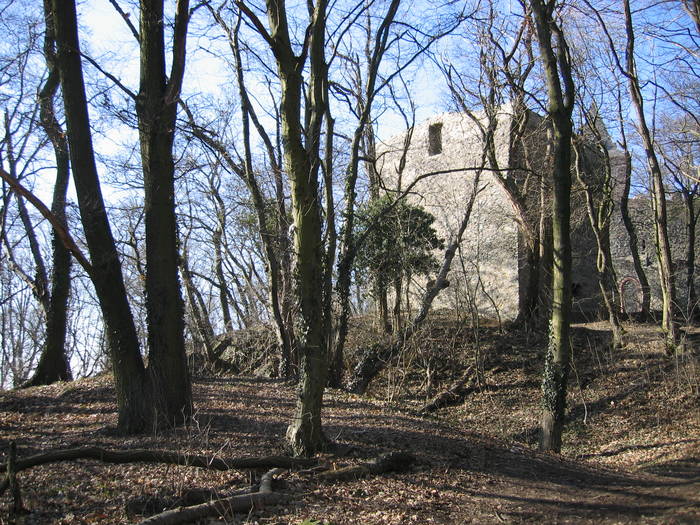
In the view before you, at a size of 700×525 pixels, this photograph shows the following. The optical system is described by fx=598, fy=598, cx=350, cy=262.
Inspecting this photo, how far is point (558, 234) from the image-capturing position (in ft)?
28.8

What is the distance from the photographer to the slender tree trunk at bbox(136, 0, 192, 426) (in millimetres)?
8047

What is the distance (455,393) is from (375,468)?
798cm

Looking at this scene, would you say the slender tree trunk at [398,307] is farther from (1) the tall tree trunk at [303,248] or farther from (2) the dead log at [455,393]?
(1) the tall tree trunk at [303,248]

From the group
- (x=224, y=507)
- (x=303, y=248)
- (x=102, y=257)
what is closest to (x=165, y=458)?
(x=224, y=507)

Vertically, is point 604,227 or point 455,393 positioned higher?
point 604,227

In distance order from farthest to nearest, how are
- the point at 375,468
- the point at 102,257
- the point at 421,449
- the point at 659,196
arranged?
the point at 659,196
the point at 102,257
the point at 421,449
the point at 375,468

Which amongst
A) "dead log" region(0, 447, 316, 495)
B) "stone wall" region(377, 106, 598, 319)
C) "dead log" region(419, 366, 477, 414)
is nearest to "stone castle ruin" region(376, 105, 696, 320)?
"stone wall" region(377, 106, 598, 319)

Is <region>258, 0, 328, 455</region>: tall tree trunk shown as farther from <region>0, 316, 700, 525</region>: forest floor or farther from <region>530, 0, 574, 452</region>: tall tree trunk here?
<region>530, 0, 574, 452</region>: tall tree trunk

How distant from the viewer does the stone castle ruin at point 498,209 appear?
15.8 m

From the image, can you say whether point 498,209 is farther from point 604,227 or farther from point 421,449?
point 421,449

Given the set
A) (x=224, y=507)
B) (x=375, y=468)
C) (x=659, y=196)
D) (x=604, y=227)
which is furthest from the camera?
(x=604, y=227)

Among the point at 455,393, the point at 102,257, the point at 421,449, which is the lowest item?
the point at 455,393

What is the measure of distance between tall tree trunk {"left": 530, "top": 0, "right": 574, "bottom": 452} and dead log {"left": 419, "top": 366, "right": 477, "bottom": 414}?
433 cm

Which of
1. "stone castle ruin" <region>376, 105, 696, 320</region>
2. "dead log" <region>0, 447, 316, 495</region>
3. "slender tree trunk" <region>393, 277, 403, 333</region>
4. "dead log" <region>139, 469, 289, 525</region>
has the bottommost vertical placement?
"dead log" <region>139, 469, 289, 525</region>
